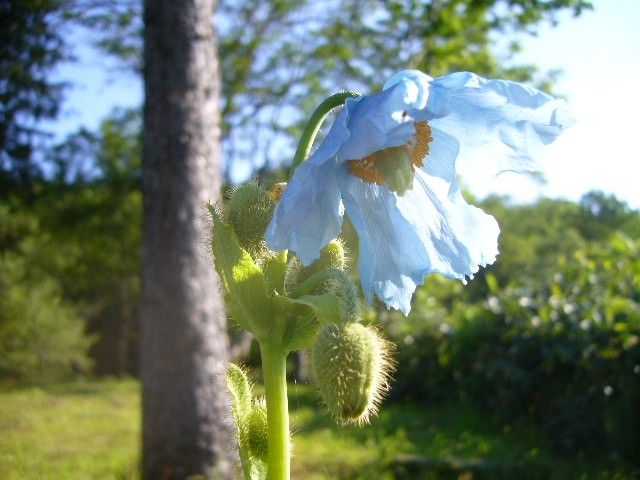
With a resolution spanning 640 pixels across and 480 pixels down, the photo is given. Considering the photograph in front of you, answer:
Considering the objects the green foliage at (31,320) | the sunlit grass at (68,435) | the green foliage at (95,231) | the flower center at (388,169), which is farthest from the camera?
the green foliage at (31,320)

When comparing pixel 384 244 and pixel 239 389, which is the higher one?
pixel 384 244

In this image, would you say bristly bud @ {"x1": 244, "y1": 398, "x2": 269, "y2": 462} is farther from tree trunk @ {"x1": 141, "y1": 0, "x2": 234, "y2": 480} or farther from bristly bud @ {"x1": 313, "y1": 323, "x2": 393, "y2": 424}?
tree trunk @ {"x1": 141, "y1": 0, "x2": 234, "y2": 480}

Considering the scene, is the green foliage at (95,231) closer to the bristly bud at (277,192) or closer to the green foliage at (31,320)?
the green foliage at (31,320)

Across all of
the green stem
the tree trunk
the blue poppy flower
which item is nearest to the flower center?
the blue poppy flower

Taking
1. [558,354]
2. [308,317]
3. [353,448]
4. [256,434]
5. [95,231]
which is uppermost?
[95,231]

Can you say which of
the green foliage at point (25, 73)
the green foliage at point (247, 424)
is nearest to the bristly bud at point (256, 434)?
the green foliage at point (247, 424)

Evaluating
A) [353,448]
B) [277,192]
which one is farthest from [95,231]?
[277,192]

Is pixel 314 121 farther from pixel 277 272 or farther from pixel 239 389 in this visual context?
pixel 239 389
